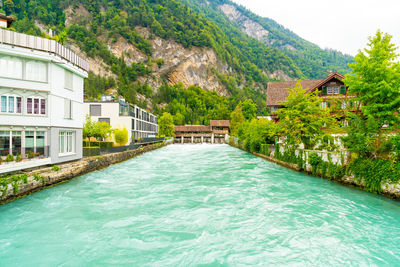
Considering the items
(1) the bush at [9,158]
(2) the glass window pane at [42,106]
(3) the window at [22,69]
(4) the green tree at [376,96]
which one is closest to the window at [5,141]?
(1) the bush at [9,158]

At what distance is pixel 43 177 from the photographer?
49.4 feet

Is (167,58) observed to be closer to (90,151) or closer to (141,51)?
(141,51)

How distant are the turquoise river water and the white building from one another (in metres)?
3.44

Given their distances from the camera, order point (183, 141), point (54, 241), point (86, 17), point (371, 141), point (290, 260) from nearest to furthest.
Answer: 1. point (290, 260)
2. point (54, 241)
3. point (371, 141)
4. point (183, 141)
5. point (86, 17)

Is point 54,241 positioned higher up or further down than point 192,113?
further down

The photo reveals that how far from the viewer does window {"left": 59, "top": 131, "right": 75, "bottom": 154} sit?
18.6 meters

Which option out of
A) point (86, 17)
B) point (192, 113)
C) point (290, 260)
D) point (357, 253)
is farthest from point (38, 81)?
point (86, 17)

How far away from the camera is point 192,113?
14162 centimetres

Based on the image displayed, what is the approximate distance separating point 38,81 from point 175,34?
17308 cm

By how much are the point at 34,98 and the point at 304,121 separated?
77.7 ft

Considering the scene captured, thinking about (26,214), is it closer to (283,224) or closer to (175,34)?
(283,224)

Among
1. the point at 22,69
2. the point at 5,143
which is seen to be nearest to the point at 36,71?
the point at 22,69

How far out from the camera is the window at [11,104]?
1478 cm

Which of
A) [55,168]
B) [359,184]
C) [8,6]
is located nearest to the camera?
[359,184]
